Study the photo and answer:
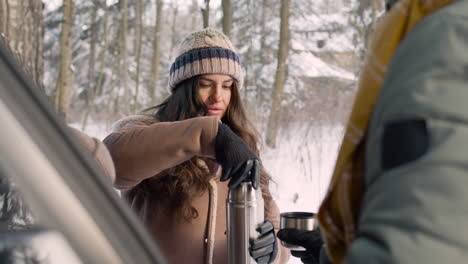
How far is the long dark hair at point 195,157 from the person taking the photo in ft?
6.16

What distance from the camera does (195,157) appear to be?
1943mm

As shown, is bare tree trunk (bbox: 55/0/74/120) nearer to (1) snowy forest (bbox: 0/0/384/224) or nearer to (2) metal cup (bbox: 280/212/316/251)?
(1) snowy forest (bbox: 0/0/384/224)

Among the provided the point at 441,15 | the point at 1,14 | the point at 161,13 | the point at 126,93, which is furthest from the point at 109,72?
the point at 441,15

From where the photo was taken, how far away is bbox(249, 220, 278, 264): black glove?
130 centimetres

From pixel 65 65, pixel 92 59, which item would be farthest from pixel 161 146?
pixel 92 59

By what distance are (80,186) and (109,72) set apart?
11.2 m

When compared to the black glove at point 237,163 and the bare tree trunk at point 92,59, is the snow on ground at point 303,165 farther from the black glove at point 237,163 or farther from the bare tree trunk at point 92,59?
the bare tree trunk at point 92,59

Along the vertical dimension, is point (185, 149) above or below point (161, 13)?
below

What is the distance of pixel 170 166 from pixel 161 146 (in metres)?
0.08

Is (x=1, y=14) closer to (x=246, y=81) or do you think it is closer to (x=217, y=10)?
(x=217, y=10)

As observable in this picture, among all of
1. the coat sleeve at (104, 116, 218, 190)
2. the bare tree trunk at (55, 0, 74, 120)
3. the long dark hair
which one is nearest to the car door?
the coat sleeve at (104, 116, 218, 190)

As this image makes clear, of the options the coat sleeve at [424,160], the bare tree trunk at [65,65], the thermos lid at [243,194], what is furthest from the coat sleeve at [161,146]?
the bare tree trunk at [65,65]

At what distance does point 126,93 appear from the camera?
10688 millimetres

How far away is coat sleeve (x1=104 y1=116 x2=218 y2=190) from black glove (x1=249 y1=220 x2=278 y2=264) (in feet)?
0.97
